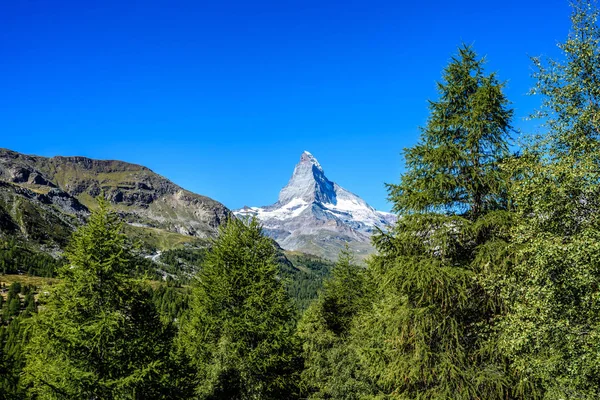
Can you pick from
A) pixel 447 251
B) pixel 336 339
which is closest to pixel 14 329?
pixel 336 339

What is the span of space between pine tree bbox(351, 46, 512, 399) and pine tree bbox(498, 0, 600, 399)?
110cm

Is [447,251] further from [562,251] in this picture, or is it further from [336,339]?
[336,339]

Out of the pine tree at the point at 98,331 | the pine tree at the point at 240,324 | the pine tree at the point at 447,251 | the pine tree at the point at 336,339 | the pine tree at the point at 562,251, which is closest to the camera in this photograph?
the pine tree at the point at 562,251

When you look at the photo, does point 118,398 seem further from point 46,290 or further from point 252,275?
point 252,275

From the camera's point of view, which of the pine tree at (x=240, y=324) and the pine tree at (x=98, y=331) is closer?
the pine tree at (x=98, y=331)

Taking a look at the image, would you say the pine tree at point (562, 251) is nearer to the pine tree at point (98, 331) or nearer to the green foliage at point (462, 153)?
the green foliage at point (462, 153)

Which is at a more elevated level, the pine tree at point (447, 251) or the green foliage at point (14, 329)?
the pine tree at point (447, 251)

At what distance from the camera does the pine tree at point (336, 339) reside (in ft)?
73.4

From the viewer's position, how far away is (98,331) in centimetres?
1425

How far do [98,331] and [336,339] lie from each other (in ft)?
57.1

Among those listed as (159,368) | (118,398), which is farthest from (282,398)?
(118,398)

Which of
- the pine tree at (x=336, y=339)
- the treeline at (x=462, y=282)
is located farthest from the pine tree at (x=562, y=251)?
the pine tree at (x=336, y=339)

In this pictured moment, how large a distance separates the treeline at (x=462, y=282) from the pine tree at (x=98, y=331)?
5 centimetres

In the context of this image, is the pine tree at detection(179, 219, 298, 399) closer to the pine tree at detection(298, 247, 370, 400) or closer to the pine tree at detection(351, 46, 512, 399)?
the pine tree at detection(298, 247, 370, 400)
